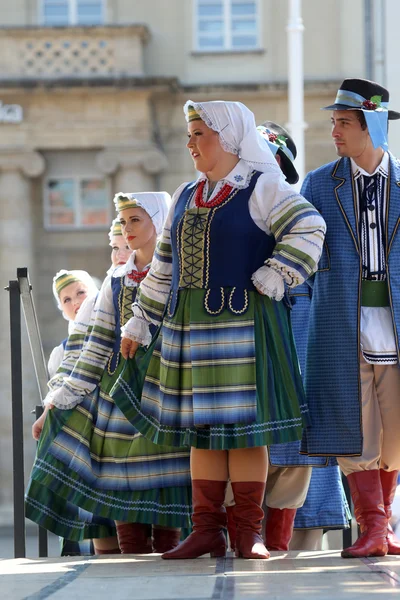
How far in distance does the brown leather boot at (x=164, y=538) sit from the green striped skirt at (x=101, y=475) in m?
A: 0.22

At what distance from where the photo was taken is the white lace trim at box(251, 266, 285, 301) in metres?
4.91

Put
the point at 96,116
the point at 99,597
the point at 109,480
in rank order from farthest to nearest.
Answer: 1. the point at 96,116
2. the point at 109,480
3. the point at 99,597

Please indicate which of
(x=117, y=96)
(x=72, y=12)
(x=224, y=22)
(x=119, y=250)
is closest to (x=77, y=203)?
(x=117, y=96)

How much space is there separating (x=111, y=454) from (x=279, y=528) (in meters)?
0.73

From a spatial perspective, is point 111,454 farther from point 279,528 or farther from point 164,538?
point 279,528

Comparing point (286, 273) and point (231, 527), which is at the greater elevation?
point (286, 273)

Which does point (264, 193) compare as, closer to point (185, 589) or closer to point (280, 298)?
point (280, 298)

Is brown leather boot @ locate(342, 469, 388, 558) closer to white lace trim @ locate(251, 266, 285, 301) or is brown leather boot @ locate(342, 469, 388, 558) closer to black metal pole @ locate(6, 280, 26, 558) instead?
white lace trim @ locate(251, 266, 285, 301)

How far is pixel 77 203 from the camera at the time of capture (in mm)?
19859

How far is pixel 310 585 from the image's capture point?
4039mm

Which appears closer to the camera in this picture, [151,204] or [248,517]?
[248,517]

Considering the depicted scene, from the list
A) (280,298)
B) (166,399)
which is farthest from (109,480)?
(280,298)

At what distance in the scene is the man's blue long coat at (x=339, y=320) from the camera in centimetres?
507

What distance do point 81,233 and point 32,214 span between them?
2.39ft
